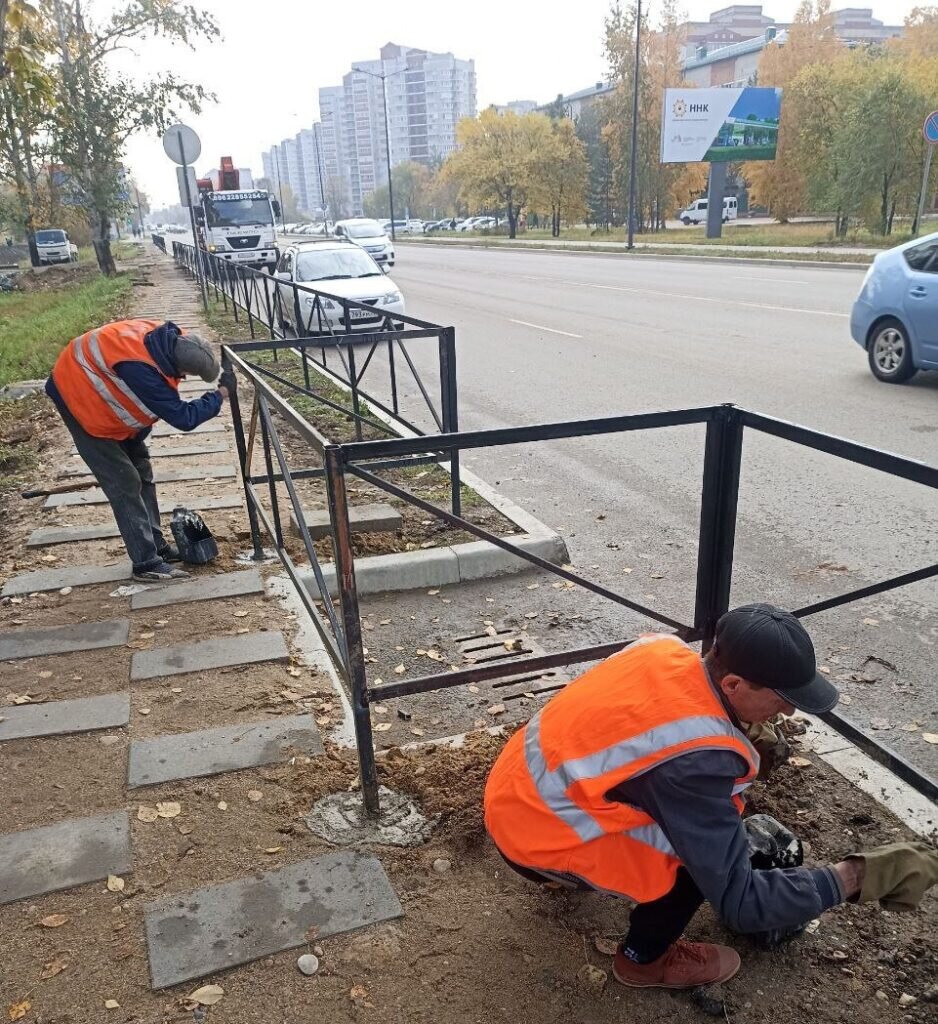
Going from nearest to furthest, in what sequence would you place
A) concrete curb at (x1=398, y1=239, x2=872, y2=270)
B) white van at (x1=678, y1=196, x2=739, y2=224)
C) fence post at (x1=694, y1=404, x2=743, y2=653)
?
fence post at (x1=694, y1=404, x2=743, y2=653) < concrete curb at (x1=398, y1=239, x2=872, y2=270) < white van at (x1=678, y1=196, x2=739, y2=224)

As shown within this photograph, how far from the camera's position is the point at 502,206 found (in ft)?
182

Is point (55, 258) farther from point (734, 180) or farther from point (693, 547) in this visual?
point (734, 180)

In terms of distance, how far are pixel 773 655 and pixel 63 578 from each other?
394 centimetres

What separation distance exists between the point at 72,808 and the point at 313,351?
36.5 feet

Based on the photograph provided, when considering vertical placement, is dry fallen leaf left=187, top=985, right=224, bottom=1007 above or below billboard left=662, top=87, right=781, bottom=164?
below

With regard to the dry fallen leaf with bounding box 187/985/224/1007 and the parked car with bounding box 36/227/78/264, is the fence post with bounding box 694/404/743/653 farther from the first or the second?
the parked car with bounding box 36/227/78/264

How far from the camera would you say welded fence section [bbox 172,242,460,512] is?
4.97 metres

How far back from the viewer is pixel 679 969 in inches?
79.7

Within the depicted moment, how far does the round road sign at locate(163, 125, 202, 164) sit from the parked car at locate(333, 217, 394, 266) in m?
12.0

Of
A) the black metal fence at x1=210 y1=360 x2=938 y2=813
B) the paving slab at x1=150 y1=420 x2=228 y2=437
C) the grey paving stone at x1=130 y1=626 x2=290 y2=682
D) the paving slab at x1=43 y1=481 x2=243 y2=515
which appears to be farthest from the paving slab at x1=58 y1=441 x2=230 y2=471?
the black metal fence at x1=210 y1=360 x2=938 y2=813

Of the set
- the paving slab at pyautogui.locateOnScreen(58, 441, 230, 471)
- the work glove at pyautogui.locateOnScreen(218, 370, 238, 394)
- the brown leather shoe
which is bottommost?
the paving slab at pyautogui.locateOnScreen(58, 441, 230, 471)

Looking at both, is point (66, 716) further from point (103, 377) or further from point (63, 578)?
point (103, 377)

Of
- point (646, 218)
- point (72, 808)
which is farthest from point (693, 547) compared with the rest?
point (646, 218)

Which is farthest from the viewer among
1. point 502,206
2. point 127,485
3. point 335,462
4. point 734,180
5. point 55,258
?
point 734,180
